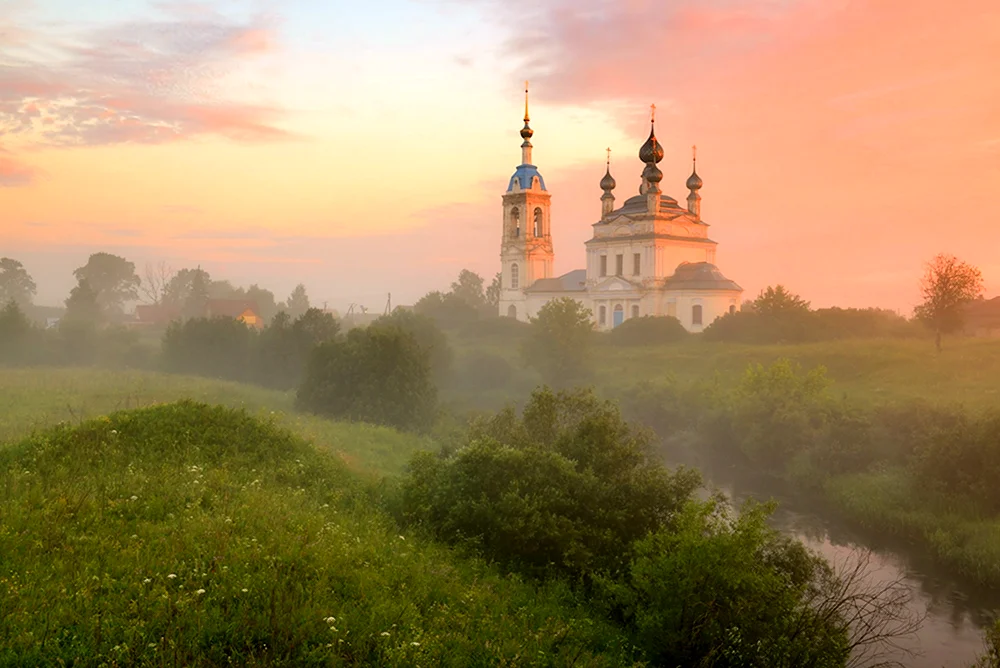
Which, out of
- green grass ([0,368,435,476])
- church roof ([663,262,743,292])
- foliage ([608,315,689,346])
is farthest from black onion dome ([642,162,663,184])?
green grass ([0,368,435,476])

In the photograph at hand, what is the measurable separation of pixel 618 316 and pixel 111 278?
288 feet

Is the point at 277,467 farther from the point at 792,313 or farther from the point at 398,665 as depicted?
the point at 792,313

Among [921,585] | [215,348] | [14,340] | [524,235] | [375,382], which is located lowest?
[921,585]

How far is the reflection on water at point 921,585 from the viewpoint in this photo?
1740cm

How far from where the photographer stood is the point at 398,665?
30.3 feet

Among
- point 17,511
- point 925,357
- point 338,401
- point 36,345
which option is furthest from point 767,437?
point 36,345

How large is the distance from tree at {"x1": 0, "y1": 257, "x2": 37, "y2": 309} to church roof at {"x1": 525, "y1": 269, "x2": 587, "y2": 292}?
285ft

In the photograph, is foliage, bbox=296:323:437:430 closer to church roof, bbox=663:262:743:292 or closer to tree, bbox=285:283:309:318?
church roof, bbox=663:262:743:292

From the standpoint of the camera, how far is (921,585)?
21.7m

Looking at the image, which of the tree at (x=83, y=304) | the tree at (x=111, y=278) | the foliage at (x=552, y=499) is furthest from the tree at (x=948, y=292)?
the tree at (x=111, y=278)

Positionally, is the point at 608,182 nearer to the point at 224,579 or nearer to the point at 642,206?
the point at 642,206

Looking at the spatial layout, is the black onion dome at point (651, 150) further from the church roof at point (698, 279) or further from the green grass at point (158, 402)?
the green grass at point (158, 402)

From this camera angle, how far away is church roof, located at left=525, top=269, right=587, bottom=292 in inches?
2995

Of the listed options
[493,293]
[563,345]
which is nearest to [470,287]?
[493,293]
